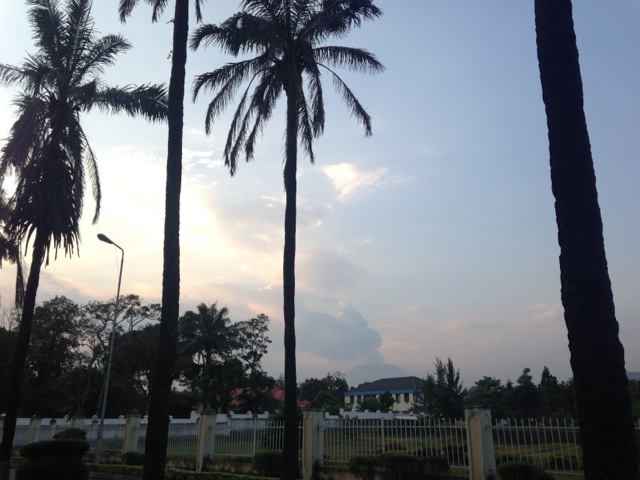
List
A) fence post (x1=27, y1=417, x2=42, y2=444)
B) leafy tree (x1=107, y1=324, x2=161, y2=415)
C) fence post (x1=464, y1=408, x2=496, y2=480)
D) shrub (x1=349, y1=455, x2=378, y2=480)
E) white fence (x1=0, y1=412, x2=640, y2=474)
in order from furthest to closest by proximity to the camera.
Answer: leafy tree (x1=107, y1=324, x2=161, y2=415) → fence post (x1=27, y1=417, x2=42, y2=444) → shrub (x1=349, y1=455, x2=378, y2=480) → fence post (x1=464, y1=408, x2=496, y2=480) → white fence (x1=0, y1=412, x2=640, y2=474)

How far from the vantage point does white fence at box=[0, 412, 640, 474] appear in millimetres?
13000

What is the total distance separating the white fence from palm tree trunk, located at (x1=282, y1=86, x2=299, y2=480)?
9.53 ft

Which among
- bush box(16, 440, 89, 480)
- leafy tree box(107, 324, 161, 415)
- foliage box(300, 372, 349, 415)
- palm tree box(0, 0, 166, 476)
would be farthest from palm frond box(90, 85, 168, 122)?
foliage box(300, 372, 349, 415)

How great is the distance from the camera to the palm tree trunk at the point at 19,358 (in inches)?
602

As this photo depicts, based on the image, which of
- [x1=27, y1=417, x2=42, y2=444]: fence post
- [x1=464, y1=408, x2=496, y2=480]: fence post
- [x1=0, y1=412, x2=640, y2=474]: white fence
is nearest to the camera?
[x1=0, y1=412, x2=640, y2=474]: white fence

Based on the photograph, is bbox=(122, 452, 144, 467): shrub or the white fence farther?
bbox=(122, 452, 144, 467): shrub

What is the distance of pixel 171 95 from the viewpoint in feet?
40.3

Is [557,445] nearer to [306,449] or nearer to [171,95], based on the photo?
[306,449]

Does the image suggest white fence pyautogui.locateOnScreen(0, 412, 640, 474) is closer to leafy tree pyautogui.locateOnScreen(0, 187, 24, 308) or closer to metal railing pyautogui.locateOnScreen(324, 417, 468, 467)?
metal railing pyautogui.locateOnScreen(324, 417, 468, 467)

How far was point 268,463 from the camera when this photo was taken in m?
18.2

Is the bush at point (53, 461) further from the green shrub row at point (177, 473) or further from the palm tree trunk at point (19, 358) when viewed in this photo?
the green shrub row at point (177, 473)

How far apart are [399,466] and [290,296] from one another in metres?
5.37

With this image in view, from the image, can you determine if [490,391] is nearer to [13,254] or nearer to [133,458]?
[133,458]

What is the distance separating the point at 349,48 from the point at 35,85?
10.00m
